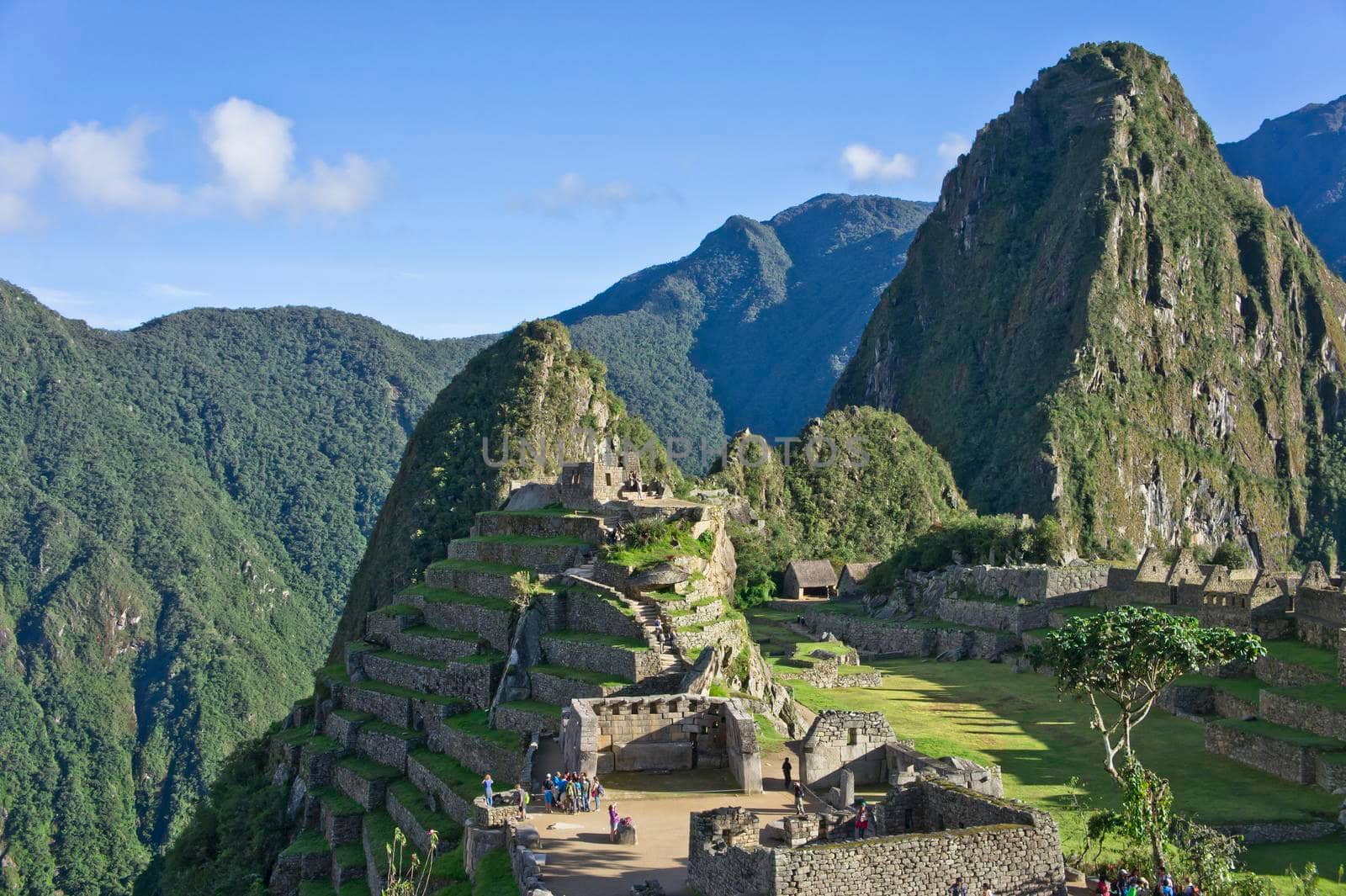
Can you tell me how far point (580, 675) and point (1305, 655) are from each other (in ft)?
68.6

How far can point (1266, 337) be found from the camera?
182m

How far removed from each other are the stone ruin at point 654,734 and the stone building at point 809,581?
56.2m

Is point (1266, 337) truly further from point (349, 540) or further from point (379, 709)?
point (379, 709)

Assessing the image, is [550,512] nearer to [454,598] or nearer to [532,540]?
[532,540]

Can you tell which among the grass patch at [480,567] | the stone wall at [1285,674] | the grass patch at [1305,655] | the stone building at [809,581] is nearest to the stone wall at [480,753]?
the grass patch at [480,567]

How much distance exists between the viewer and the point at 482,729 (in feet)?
105

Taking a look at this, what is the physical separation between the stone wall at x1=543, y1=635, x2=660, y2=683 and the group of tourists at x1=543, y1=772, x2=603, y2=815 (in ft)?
27.5

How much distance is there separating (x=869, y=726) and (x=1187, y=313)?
167m

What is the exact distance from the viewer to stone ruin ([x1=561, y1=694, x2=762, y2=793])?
75.8 feet

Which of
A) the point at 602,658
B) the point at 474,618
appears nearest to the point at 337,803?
the point at 474,618

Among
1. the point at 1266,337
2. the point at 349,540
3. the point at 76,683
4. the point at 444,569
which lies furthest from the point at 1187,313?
the point at 444,569

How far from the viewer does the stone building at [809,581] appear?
79938 mm

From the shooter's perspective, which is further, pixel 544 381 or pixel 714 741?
pixel 544 381

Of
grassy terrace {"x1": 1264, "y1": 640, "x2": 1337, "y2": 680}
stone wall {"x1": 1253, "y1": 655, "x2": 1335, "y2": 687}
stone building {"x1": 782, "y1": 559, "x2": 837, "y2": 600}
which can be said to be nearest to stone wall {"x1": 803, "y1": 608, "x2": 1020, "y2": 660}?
stone building {"x1": 782, "y1": 559, "x2": 837, "y2": 600}
